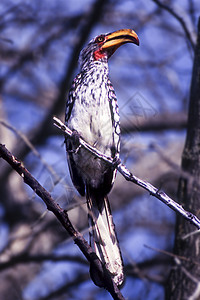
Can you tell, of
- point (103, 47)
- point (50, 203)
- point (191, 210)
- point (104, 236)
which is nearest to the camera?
point (50, 203)

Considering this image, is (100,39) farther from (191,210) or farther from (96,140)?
(191,210)

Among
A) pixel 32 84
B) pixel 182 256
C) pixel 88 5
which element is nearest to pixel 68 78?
pixel 88 5

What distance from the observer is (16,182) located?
753 centimetres

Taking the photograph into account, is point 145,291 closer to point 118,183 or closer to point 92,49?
point 92,49

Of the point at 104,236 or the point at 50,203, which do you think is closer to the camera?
the point at 50,203

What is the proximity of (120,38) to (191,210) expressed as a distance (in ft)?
4.69

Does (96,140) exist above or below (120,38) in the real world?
below

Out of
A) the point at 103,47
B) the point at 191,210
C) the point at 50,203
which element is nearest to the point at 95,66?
the point at 103,47

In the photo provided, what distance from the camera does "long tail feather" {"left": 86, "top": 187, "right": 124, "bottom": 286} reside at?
9.07 feet

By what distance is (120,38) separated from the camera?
11.6 feet

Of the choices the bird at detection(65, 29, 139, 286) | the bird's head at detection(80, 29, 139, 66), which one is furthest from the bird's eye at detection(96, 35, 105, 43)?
the bird at detection(65, 29, 139, 286)

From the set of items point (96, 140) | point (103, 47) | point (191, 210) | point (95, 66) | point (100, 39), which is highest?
point (100, 39)

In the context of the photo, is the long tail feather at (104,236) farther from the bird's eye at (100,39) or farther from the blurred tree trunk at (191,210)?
the bird's eye at (100,39)

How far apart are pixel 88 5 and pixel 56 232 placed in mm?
3368
